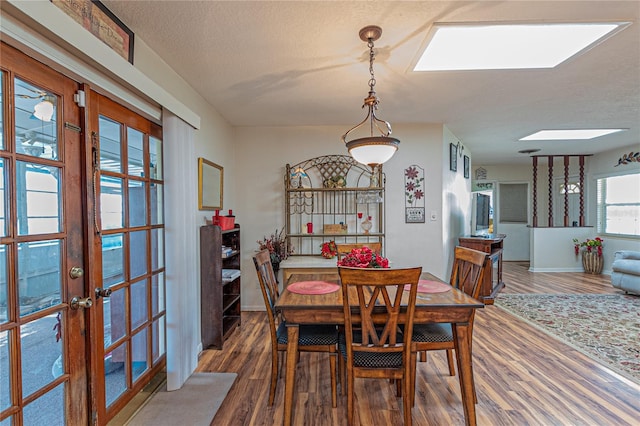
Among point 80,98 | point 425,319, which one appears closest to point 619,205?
point 425,319

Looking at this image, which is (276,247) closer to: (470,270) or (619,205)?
(470,270)

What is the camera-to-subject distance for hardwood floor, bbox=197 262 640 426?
2.01 meters

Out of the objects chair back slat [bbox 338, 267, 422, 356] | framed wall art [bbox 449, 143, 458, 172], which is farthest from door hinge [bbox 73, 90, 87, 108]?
framed wall art [bbox 449, 143, 458, 172]

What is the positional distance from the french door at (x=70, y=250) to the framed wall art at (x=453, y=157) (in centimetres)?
396

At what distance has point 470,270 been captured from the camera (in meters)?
2.46

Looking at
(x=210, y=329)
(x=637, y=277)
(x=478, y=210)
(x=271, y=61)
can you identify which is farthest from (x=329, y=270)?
(x=637, y=277)

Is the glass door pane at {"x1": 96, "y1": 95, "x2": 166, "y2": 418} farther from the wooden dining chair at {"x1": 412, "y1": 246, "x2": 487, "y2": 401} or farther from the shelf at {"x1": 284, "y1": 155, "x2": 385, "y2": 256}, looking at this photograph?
the shelf at {"x1": 284, "y1": 155, "x2": 385, "y2": 256}

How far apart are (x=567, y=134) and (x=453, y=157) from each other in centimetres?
199

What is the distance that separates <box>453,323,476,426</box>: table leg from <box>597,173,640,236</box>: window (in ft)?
20.8

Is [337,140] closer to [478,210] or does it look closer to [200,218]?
[200,218]

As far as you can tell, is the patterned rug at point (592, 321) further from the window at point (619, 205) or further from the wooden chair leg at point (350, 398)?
the wooden chair leg at point (350, 398)

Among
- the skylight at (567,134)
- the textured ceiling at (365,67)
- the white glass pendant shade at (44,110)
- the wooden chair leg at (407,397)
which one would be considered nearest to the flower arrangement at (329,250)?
the textured ceiling at (365,67)

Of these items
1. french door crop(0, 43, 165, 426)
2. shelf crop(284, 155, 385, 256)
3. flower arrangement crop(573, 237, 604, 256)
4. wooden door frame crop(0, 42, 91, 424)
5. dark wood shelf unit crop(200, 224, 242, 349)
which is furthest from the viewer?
flower arrangement crop(573, 237, 604, 256)

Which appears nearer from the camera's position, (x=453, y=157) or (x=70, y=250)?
(x=70, y=250)
